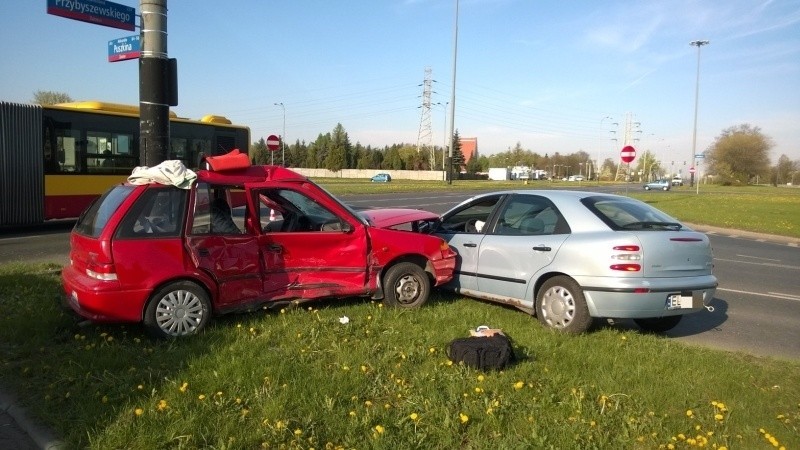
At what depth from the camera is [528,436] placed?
12.1 feet

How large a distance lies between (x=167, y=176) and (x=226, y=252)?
884 mm

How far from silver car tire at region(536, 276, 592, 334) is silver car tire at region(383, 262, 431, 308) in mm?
1272

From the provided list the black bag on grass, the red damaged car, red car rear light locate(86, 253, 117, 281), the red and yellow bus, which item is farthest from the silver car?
the red and yellow bus

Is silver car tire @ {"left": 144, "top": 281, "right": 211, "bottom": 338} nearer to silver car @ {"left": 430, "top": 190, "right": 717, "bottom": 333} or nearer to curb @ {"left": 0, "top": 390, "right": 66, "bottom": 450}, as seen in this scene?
curb @ {"left": 0, "top": 390, "right": 66, "bottom": 450}

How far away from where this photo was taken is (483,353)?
4.77m

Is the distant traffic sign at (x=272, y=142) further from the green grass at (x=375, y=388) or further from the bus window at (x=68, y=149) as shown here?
the green grass at (x=375, y=388)

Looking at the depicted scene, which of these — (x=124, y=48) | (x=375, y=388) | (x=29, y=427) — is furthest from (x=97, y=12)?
(x=375, y=388)

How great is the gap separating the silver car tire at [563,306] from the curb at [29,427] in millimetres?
4390

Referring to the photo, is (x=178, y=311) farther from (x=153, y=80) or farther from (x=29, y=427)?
(x=153, y=80)

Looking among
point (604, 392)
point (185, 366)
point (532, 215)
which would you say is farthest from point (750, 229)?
point (185, 366)

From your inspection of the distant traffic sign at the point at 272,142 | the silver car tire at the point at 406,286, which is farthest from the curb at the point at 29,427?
the distant traffic sign at the point at 272,142

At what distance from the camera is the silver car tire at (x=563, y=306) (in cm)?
597

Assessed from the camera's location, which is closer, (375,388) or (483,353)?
(375,388)

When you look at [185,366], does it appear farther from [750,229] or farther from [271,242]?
[750,229]
